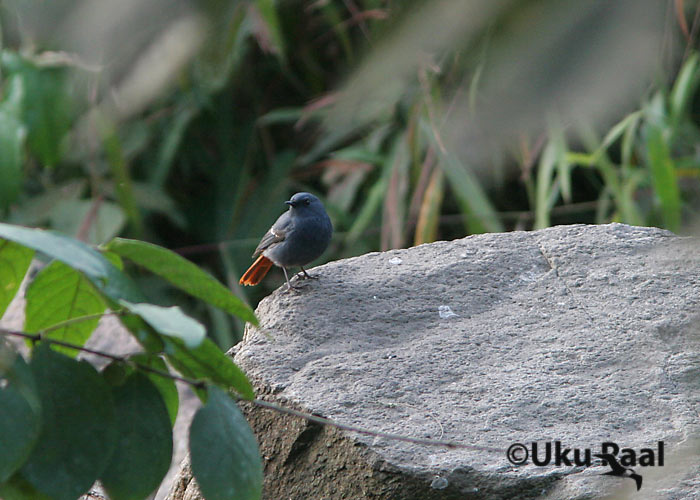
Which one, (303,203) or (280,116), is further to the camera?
(280,116)

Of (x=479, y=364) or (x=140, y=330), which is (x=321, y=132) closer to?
(x=140, y=330)

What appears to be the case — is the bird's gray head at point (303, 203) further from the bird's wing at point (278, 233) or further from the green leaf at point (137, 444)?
the green leaf at point (137, 444)

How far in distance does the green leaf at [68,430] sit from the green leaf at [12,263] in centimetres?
18

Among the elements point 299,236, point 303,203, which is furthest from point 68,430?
point 303,203

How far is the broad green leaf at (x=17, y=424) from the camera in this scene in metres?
0.83

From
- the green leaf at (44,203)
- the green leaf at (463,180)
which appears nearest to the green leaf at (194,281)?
the green leaf at (463,180)

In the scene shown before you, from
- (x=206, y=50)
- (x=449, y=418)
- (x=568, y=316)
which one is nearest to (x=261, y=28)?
(x=206, y=50)

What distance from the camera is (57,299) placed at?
1077mm

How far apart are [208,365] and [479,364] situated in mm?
1431

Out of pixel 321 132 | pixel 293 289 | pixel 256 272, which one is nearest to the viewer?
pixel 321 132

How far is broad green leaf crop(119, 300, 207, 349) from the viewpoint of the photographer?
0.64 metres

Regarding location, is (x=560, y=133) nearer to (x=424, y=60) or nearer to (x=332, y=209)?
(x=424, y=60)

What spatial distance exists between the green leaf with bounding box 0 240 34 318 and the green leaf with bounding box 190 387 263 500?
0.32 metres

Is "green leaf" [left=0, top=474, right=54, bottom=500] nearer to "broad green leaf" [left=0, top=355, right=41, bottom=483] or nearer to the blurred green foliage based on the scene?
"broad green leaf" [left=0, top=355, right=41, bottom=483]
